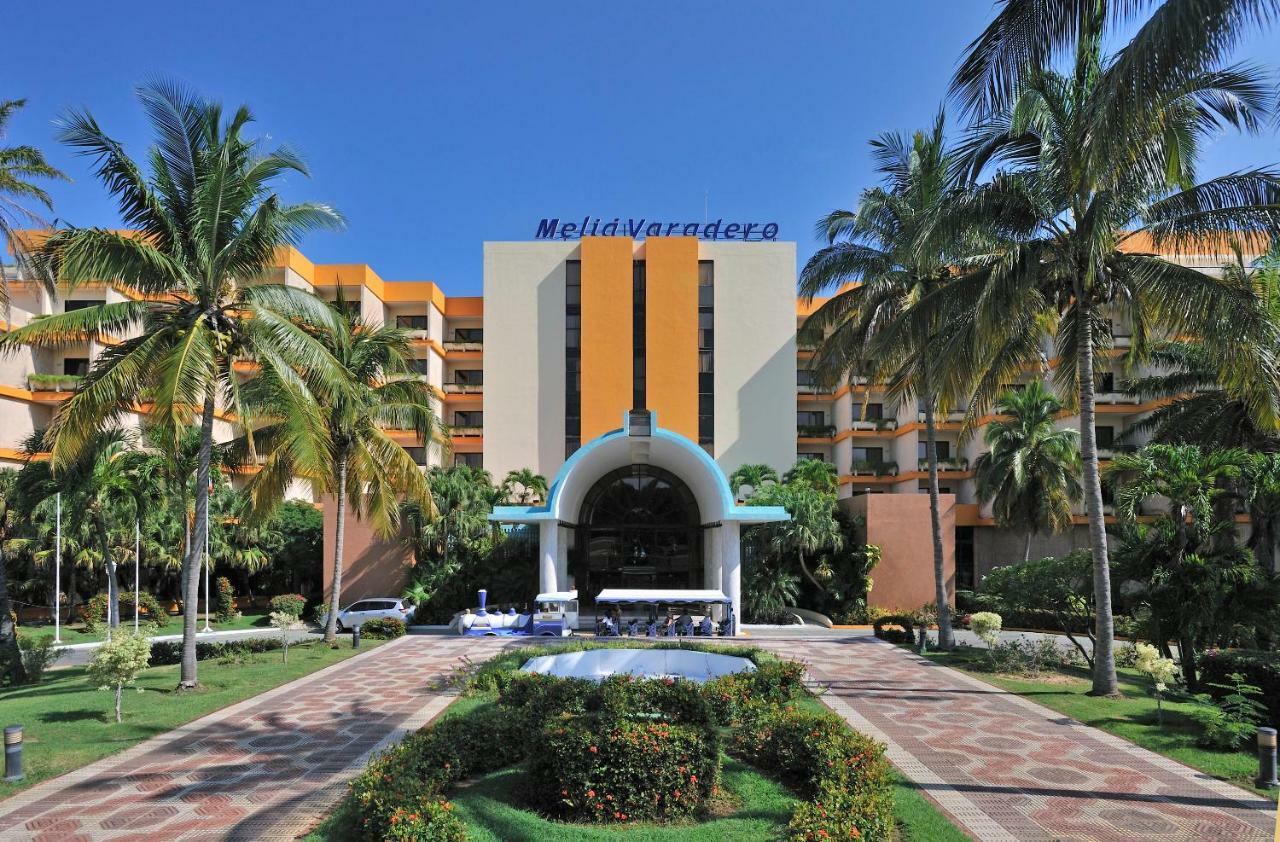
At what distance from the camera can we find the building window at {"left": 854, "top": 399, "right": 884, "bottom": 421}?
147 ft

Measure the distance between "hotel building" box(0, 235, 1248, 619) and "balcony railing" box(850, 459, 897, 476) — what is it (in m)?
0.11

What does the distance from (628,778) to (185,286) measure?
12523 mm

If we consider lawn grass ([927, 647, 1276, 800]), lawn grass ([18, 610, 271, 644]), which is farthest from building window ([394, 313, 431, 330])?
lawn grass ([927, 647, 1276, 800])

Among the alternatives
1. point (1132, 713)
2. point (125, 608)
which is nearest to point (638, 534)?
point (1132, 713)

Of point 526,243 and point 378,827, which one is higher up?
point 526,243

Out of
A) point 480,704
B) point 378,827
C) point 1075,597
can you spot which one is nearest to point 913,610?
point 1075,597

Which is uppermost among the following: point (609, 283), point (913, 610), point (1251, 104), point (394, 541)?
point (609, 283)

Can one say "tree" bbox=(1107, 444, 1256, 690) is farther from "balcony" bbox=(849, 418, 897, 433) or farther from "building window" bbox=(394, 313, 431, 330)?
"building window" bbox=(394, 313, 431, 330)

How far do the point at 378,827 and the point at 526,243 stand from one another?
36533 millimetres

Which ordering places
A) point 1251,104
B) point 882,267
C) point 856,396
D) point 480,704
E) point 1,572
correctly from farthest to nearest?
point 856,396 < point 882,267 < point 1,572 < point 480,704 < point 1251,104

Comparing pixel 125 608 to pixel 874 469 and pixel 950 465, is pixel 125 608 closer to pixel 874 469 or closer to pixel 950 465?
pixel 874 469

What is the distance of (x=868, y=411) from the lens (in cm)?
4625

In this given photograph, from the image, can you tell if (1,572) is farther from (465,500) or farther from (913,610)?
(913,610)

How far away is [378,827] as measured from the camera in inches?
288
